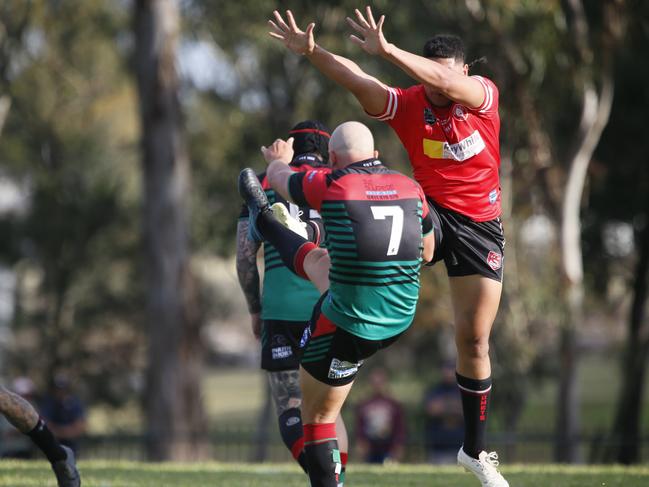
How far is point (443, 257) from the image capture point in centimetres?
629

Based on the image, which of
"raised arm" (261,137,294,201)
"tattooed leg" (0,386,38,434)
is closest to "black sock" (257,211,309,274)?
"raised arm" (261,137,294,201)

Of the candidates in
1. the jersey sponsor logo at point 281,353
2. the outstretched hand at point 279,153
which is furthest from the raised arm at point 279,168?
the jersey sponsor logo at point 281,353

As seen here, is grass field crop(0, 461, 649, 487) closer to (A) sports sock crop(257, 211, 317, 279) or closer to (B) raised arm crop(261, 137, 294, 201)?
(A) sports sock crop(257, 211, 317, 279)

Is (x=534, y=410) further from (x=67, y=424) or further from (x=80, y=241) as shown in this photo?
(x=67, y=424)

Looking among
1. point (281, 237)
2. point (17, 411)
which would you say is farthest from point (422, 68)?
point (17, 411)

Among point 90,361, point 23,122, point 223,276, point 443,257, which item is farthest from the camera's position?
point 223,276

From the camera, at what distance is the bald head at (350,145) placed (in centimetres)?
555

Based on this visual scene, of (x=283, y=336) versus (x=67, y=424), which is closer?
(x=283, y=336)

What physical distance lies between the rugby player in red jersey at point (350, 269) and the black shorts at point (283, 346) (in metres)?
1.18

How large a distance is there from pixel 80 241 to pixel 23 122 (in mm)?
4469

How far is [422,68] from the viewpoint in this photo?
5.69 m

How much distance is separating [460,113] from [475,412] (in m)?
1.84

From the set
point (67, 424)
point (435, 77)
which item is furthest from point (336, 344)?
point (67, 424)

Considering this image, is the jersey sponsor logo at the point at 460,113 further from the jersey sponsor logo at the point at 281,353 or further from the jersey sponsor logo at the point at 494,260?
the jersey sponsor logo at the point at 281,353
